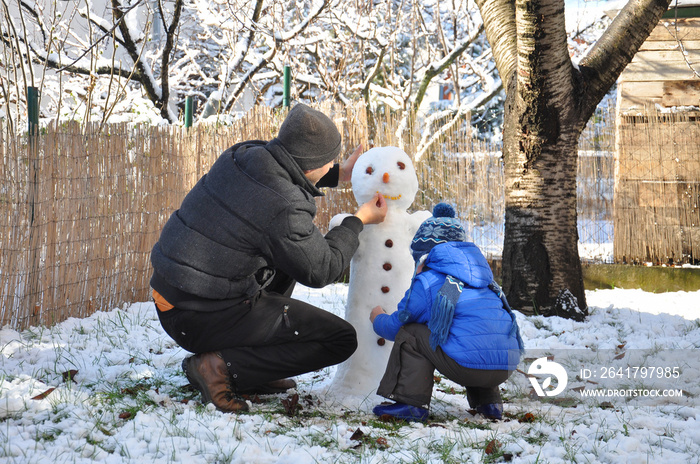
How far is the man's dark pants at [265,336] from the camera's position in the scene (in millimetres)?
2809

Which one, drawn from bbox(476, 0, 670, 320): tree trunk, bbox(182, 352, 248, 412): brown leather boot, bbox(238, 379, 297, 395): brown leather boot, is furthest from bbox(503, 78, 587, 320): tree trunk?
bbox(182, 352, 248, 412): brown leather boot

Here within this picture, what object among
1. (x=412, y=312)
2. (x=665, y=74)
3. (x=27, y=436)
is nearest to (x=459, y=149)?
(x=665, y=74)

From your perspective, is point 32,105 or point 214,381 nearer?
point 214,381

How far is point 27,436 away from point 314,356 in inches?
48.4

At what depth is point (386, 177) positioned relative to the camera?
329 cm

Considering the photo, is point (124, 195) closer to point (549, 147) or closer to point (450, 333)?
point (450, 333)

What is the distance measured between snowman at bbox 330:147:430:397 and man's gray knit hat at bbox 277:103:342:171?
507mm

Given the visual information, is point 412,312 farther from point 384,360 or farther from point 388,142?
point 388,142

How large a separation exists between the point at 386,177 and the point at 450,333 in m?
0.97

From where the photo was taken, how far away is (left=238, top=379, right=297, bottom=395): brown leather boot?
124 inches

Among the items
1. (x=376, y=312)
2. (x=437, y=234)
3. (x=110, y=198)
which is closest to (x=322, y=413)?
(x=376, y=312)

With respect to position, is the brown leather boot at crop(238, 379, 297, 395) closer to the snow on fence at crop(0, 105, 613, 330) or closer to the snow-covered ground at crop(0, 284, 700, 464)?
the snow-covered ground at crop(0, 284, 700, 464)

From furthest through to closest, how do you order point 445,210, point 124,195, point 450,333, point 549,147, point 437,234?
point 124,195, point 549,147, point 445,210, point 437,234, point 450,333

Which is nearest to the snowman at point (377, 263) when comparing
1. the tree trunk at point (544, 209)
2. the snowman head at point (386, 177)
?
the snowman head at point (386, 177)
